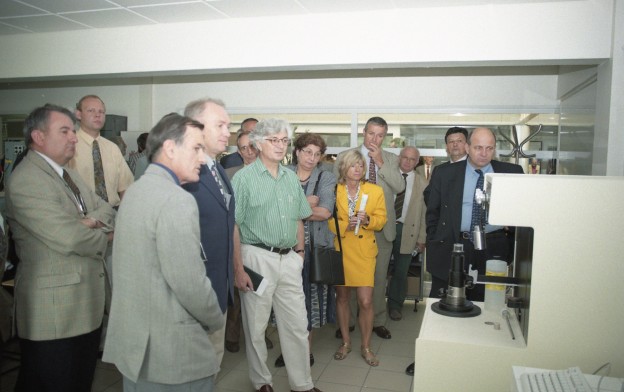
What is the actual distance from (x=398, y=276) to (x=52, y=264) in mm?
3404

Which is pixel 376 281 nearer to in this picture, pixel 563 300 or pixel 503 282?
pixel 503 282

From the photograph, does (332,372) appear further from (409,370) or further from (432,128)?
(432,128)

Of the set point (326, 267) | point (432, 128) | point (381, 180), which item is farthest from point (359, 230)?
point (432, 128)

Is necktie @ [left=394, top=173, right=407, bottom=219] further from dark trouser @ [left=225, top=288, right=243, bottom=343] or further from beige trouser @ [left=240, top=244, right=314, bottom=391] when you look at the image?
beige trouser @ [left=240, top=244, right=314, bottom=391]

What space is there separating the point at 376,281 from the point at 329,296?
0.72m

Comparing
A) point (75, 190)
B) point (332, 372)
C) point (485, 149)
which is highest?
point (485, 149)

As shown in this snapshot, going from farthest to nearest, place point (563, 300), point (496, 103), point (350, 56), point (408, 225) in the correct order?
point (496, 103) → point (408, 225) → point (350, 56) → point (563, 300)

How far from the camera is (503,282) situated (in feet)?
7.02

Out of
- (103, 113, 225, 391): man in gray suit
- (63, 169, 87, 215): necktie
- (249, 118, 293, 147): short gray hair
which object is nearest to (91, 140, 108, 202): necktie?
(63, 169, 87, 215): necktie

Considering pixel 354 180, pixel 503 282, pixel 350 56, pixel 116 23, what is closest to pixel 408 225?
pixel 354 180

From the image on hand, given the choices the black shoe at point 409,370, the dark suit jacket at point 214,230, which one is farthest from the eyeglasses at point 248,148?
the black shoe at point 409,370

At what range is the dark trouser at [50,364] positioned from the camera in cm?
226

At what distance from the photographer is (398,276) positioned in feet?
16.4

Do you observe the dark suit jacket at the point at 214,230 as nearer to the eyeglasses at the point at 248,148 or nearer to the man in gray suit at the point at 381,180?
the eyeglasses at the point at 248,148
